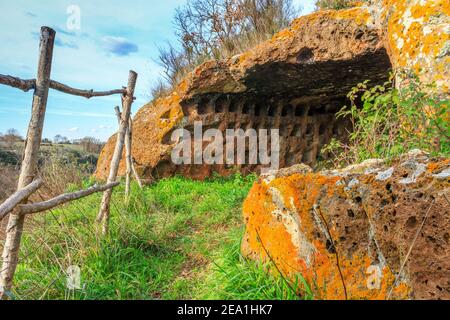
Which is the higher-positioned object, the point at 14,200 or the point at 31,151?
the point at 31,151

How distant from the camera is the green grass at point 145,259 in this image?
101 inches

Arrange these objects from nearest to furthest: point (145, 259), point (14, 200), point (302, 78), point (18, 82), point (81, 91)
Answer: point (14, 200) < point (18, 82) < point (145, 259) < point (81, 91) < point (302, 78)

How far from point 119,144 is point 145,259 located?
175cm

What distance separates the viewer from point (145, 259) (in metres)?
3.52

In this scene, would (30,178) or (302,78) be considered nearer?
(30,178)

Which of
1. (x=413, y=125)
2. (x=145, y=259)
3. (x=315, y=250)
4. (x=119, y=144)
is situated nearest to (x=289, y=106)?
(x=119, y=144)

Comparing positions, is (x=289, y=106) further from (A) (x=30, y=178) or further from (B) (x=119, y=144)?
(A) (x=30, y=178)

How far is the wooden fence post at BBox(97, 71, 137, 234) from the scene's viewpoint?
13.2 feet

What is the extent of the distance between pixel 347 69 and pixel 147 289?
4692 millimetres

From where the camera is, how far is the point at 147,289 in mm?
3070

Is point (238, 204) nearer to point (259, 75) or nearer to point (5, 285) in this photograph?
point (259, 75)

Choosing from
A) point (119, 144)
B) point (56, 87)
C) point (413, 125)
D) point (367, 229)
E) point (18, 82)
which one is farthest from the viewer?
point (119, 144)

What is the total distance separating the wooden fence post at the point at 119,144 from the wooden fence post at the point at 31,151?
58.5 inches

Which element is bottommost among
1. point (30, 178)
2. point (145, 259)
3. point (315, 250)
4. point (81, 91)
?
point (145, 259)
